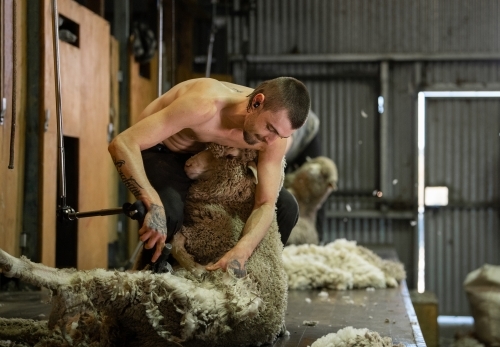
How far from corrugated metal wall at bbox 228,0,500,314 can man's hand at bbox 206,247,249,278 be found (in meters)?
5.95

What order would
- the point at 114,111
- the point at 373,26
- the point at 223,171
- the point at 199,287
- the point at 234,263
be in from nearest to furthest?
the point at 199,287 < the point at 234,263 < the point at 223,171 < the point at 114,111 < the point at 373,26

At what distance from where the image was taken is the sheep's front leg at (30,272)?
2.52m

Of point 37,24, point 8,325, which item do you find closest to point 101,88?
point 37,24

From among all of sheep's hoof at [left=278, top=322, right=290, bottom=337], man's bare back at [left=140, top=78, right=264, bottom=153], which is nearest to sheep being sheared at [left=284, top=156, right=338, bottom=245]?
sheep's hoof at [left=278, top=322, right=290, bottom=337]

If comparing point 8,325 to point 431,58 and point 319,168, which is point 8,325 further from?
point 431,58

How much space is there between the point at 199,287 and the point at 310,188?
409 cm

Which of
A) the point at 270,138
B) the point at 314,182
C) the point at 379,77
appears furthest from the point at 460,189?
the point at 270,138

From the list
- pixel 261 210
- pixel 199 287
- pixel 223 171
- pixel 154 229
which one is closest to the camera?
pixel 199 287

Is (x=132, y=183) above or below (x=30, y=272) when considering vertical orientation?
above

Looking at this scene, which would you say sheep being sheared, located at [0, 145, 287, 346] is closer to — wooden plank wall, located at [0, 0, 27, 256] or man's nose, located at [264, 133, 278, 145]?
man's nose, located at [264, 133, 278, 145]

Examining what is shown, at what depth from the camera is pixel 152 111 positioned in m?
3.48

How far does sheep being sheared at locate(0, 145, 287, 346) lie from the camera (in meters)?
2.63

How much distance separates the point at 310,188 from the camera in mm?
6879

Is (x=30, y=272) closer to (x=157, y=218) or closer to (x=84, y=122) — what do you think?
(x=157, y=218)
